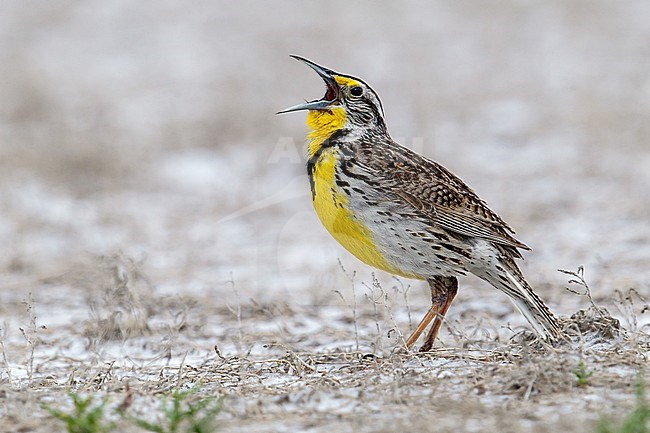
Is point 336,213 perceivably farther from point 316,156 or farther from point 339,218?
point 316,156

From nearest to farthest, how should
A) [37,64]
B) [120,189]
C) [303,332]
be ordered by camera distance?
[303,332] < [120,189] < [37,64]

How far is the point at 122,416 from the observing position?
417 centimetres

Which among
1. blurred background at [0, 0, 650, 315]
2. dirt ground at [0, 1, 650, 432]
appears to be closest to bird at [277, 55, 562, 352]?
dirt ground at [0, 1, 650, 432]

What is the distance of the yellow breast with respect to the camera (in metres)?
5.40

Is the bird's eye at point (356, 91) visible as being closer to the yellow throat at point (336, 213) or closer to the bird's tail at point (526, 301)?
the yellow throat at point (336, 213)

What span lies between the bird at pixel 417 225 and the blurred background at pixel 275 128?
163cm

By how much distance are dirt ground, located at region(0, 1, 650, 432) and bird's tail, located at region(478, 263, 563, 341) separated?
110mm

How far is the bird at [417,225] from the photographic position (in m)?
5.38

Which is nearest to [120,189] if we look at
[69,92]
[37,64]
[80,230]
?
[80,230]

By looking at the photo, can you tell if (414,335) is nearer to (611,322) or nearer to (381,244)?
(381,244)

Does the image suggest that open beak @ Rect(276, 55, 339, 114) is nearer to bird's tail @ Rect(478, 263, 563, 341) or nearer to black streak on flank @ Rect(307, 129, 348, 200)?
black streak on flank @ Rect(307, 129, 348, 200)

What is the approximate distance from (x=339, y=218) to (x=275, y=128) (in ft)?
27.3

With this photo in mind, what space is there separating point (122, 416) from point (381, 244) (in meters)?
1.82

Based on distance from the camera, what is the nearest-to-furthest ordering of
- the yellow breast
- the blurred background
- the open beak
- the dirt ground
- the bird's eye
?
the dirt ground < the yellow breast < the open beak < the bird's eye < the blurred background
